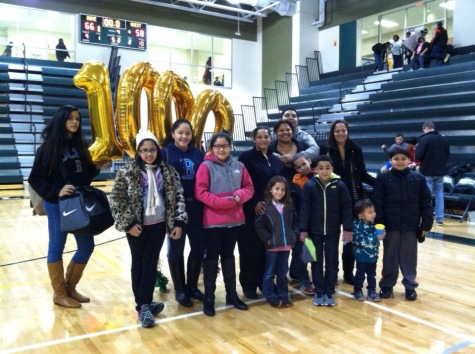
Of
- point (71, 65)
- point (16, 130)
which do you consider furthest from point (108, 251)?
point (71, 65)

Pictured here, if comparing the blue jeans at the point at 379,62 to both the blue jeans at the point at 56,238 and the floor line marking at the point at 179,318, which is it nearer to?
the floor line marking at the point at 179,318

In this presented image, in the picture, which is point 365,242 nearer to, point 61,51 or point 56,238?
point 56,238

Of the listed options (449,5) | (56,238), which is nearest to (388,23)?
(449,5)

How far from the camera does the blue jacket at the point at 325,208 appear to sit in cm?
355

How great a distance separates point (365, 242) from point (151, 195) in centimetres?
173

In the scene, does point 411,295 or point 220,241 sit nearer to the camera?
point 220,241

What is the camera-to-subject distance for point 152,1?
53.0ft

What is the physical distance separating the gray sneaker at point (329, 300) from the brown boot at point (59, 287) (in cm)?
189

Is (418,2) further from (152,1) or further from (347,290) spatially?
(347,290)

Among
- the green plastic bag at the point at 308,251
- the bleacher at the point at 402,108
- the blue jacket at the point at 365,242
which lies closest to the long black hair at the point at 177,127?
the green plastic bag at the point at 308,251

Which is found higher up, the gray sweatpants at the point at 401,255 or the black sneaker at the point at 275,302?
the gray sweatpants at the point at 401,255

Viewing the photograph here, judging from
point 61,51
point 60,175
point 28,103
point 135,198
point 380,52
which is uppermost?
point 61,51

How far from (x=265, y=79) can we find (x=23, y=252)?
14655mm

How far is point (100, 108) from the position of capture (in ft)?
12.6
